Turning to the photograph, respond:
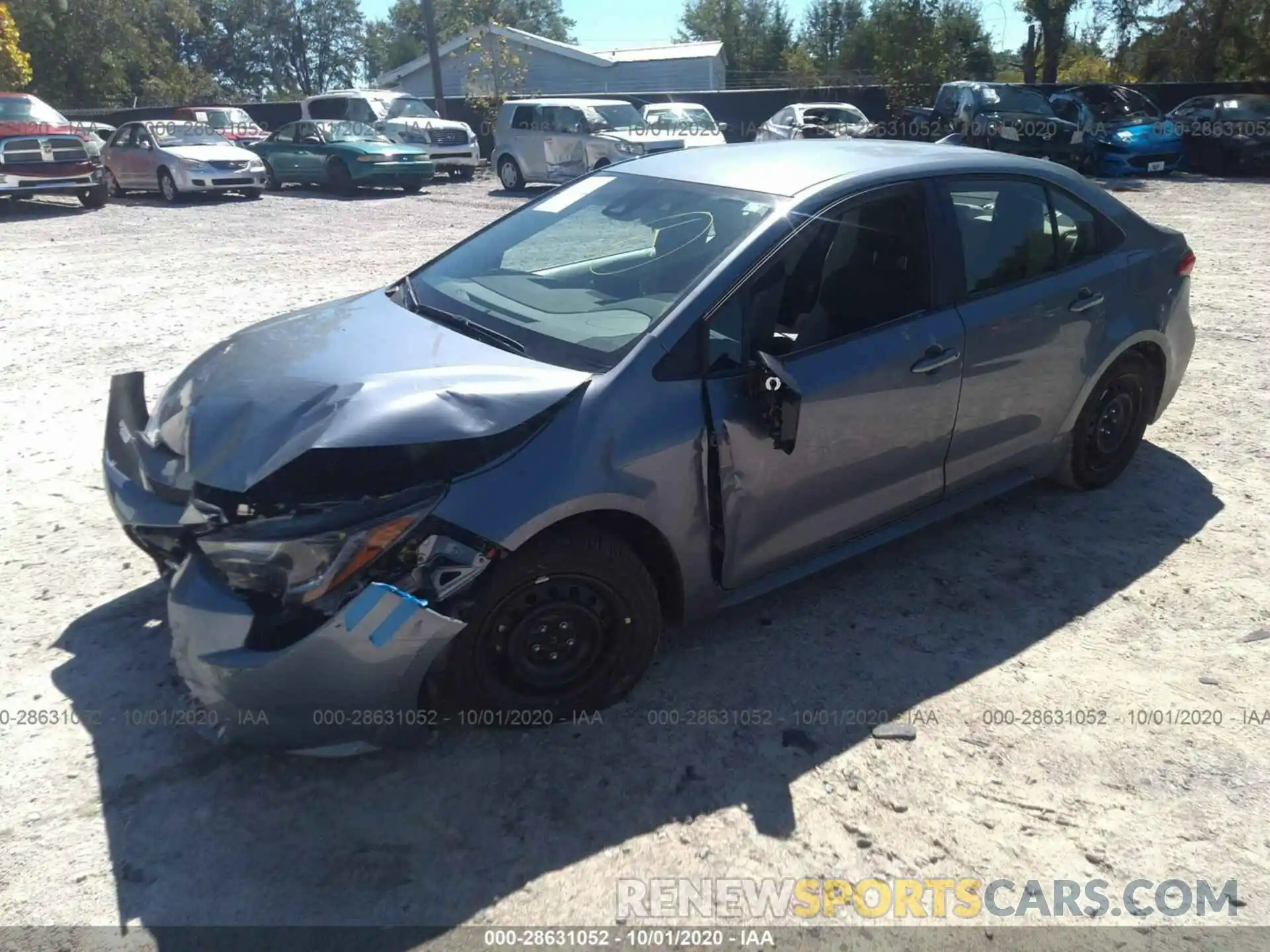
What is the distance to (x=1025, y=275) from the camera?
4227mm

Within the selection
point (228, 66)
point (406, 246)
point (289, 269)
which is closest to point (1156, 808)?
point (289, 269)

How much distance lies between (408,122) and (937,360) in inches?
781

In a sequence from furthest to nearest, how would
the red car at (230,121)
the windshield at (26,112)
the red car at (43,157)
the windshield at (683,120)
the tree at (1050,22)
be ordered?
the tree at (1050,22), the red car at (230,121), the windshield at (683,120), the windshield at (26,112), the red car at (43,157)

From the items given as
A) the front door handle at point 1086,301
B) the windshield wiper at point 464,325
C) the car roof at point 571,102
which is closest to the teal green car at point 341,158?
the car roof at point 571,102

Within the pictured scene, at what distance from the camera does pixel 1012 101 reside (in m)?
20.1

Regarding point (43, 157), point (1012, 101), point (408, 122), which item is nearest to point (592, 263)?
point (43, 157)

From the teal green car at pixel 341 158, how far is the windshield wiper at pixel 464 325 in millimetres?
15961

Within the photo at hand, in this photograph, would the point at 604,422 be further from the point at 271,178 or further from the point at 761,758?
the point at 271,178

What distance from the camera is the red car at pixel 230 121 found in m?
24.6

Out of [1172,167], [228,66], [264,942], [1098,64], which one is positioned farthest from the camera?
[228,66]

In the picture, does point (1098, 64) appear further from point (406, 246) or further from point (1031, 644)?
point (1031, 644)

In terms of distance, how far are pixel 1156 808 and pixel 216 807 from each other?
272cm

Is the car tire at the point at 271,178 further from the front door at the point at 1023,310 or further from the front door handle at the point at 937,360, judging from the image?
the front door handle at the point at 937,360

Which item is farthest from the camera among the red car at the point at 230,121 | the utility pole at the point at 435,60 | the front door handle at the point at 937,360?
the utility pole at the point at 435,60
